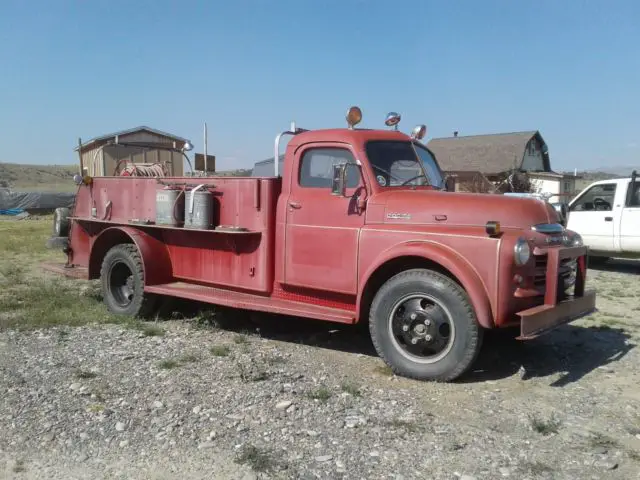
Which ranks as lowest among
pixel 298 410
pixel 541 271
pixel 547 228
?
pixel 298 410

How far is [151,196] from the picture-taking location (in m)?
7.36

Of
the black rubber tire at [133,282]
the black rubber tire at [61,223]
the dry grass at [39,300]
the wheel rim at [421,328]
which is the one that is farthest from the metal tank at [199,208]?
the black rubber tire at [61,223]

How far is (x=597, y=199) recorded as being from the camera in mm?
12359

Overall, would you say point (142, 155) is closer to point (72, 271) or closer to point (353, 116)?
point (72, 271)

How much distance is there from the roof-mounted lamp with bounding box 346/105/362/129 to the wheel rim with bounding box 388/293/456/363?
1998 mm

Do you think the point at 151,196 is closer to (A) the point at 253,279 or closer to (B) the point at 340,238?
(A) the point at 253,279

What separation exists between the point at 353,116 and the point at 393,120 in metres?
0.57

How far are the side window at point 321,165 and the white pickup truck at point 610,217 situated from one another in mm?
8079

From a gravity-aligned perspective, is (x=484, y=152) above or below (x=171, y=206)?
above

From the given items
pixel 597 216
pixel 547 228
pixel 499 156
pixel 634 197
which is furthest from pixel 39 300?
pixel 499 156

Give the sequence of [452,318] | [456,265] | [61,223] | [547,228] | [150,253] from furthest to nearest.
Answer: [61,223] → [150,253] → [547,228] → [452,318] → [456,265]

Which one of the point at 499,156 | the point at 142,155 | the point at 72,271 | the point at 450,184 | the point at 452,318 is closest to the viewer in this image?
the point at 452,318

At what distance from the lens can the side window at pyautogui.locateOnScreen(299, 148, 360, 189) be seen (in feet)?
19.2

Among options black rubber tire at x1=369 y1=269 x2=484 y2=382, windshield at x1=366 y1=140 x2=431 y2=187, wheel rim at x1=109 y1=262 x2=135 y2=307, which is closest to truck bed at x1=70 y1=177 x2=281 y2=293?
wheel rim at x1=109 y1=262 x2=135 y2=307
